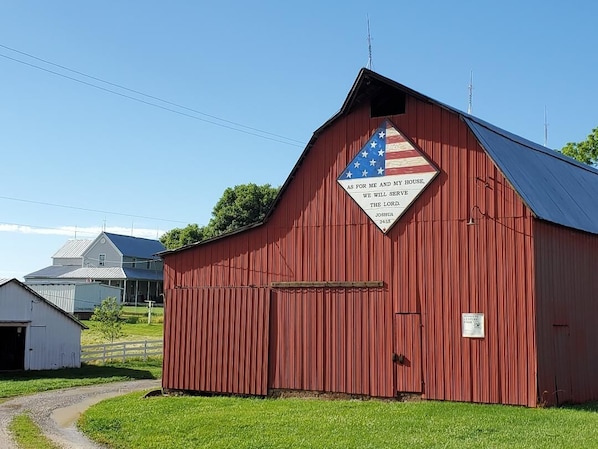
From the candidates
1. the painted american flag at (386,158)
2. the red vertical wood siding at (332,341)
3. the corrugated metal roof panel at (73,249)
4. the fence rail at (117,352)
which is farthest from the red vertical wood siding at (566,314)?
the corrugated metal roof panel at (73,249)

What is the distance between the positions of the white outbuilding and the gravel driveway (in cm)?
692

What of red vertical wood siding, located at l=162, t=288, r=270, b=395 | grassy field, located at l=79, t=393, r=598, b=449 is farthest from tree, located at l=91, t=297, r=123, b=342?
grassy field, located at l=79, t=393, r=598, b=449

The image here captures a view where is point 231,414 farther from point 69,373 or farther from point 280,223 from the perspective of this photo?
point 69,373

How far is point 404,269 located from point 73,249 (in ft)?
225

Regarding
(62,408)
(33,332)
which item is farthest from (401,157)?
(33,332)

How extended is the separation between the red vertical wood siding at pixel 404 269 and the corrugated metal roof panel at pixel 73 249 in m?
61.6

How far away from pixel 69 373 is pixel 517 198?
69.3 feet

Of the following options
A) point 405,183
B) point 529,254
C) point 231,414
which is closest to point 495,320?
point 529,254

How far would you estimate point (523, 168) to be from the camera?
60.5 feet

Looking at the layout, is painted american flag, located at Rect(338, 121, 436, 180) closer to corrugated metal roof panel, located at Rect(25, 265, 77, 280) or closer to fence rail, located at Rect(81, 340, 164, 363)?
fence rail, located at Rect(81, 340, 164, 363)

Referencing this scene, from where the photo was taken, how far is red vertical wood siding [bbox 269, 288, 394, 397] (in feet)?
58.0

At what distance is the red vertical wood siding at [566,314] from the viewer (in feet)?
53.2

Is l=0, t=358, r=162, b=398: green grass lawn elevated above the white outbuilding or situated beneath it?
situated beneath

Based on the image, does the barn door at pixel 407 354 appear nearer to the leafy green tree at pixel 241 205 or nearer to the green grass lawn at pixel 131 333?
the green grass lawn at pixel 131 333
